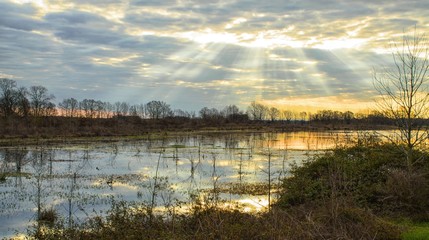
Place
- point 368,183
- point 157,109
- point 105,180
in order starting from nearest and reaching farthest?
point 368,183 < point 105,180 < point 157,109

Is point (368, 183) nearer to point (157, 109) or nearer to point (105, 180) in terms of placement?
point (105, 180)

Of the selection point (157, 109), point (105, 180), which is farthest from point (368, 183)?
point (157, 109)

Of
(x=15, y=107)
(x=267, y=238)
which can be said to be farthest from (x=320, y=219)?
(x=15, y=107)

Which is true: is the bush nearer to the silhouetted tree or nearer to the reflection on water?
the reflection on water

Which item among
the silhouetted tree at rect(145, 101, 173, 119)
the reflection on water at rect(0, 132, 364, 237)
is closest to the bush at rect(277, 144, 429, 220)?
the reflection on water at rect(0, 132, 364, 237)

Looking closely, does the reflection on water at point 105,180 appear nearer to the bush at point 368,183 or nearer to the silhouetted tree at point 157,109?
the bush at point 368,183

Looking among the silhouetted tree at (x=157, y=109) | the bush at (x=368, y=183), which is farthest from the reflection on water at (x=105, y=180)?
the silhouetted tree at (x=157, y=109)

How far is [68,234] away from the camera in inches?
444

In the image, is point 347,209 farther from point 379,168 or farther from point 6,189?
point 6,189

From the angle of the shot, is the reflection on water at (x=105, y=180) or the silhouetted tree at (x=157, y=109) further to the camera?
the silhouetted tree at (x=157, y=109)

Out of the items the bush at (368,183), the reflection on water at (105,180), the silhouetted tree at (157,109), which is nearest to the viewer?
the bush at (368,183)

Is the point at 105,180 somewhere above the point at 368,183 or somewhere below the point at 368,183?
below

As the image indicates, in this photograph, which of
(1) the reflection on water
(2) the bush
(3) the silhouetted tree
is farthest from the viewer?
(3) the silhouetted tree

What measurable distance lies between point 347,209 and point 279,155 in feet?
93.7
